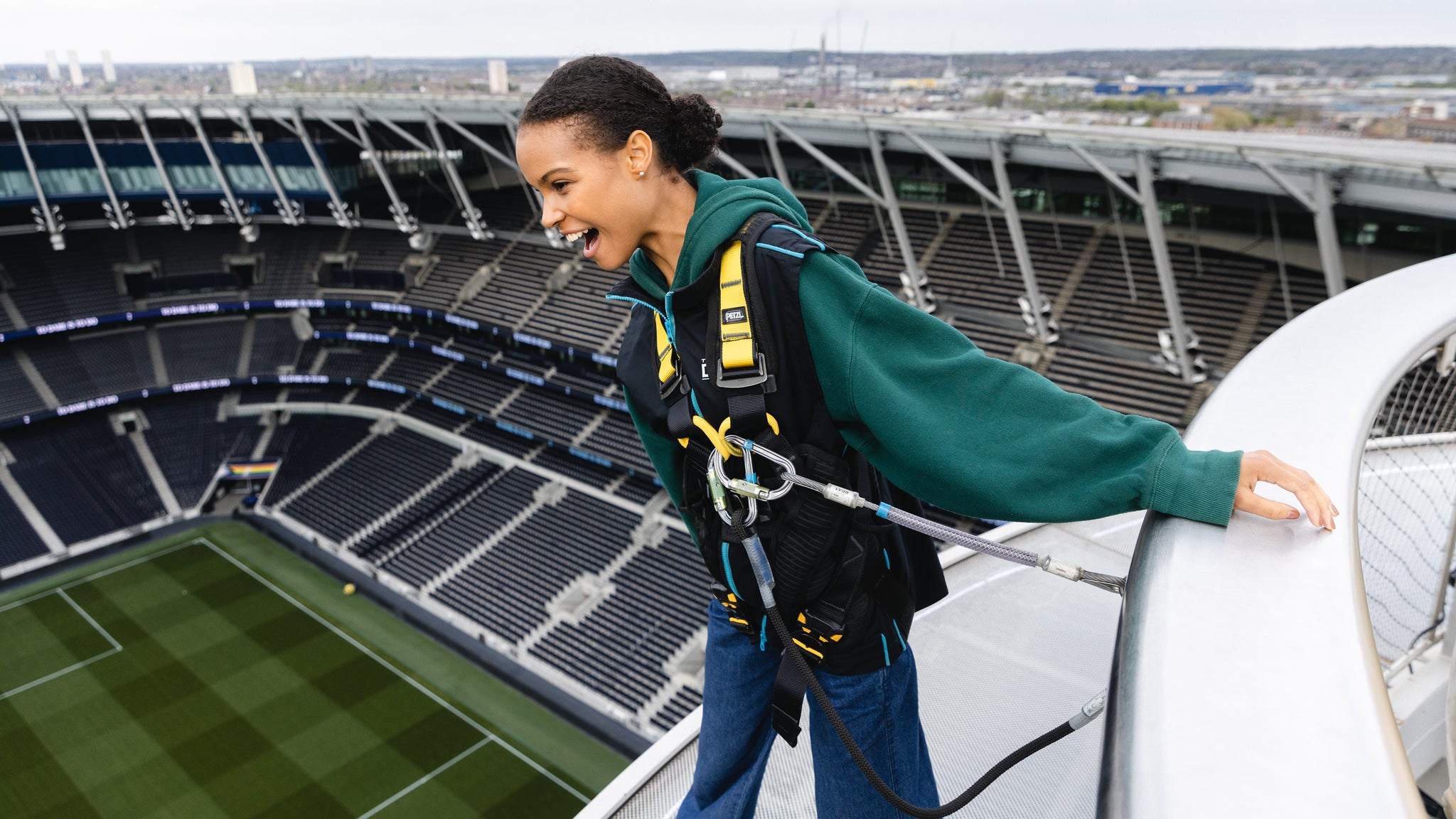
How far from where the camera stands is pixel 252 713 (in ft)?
74.1

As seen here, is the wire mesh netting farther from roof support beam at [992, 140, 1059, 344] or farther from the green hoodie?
roof support beam at [992, 140, 1059, 344]

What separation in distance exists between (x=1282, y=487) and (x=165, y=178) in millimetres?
40794

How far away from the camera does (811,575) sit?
7.26 ft

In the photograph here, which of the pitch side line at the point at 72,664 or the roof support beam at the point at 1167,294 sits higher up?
the roof support beam at the point at 1167,294

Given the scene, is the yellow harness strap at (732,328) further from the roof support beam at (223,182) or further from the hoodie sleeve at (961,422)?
the roof support beam at (223,182)

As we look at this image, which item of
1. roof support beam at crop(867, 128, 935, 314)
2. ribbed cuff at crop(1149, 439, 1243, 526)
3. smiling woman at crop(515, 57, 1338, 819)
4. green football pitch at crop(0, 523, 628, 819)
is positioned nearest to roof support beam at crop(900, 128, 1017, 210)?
roof support beam at crop(867, 128, 935, 314)

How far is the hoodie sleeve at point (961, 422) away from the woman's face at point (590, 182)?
1.81 feet

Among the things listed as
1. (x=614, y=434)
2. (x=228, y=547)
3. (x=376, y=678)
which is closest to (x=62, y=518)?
(x=228, y=547)

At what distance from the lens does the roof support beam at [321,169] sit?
105 feet

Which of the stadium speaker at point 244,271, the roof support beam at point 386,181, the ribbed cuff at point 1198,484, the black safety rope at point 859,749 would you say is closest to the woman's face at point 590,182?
the black safety rope at point 859,749

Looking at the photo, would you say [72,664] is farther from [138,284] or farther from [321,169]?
[138,284]

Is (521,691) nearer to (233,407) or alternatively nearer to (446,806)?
(446,806)

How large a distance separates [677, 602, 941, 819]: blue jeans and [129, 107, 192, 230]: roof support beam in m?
39.2

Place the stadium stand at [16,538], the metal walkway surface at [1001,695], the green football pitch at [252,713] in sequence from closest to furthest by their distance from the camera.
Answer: the metal walkway surface at [1001,695], the green football pitch at [252,713], the stadium stand at [16,538]
